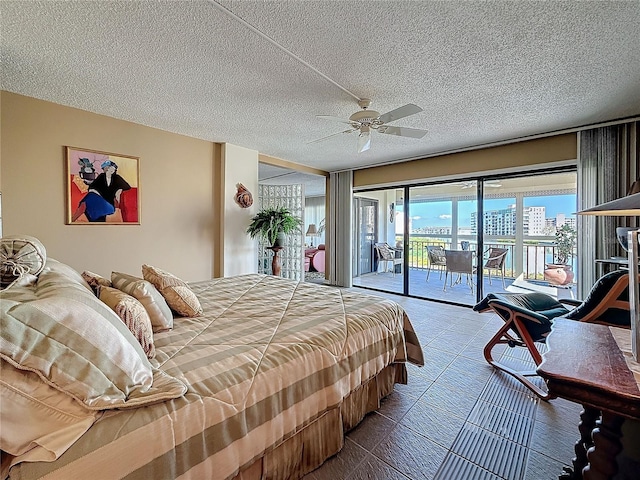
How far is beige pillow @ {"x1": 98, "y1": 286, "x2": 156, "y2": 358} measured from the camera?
130 centimetres

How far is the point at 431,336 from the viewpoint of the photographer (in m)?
3.39

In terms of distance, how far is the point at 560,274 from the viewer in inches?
153

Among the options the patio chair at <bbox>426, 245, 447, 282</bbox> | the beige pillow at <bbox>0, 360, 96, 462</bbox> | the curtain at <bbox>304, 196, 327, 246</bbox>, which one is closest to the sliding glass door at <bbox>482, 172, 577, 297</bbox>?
the patio chair at <bbox>426, 245, 447, 282</bbox>

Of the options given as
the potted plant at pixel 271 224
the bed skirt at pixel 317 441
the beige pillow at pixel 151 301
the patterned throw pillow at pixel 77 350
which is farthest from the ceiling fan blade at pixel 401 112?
the potted plant at pixel 271 224

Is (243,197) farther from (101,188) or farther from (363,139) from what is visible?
(363,139)

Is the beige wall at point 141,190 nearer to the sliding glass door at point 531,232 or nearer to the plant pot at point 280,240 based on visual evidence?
the plant pot at point 280,240

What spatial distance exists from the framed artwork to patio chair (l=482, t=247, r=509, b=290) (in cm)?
522

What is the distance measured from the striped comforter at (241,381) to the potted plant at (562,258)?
9.70 ft

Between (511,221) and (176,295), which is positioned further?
(511,221)

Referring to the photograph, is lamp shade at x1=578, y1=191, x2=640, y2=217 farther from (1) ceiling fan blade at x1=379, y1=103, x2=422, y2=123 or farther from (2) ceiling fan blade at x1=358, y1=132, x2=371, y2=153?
(2) ceiling fan blade at x1=358, y1=132, x2=371, y2=153

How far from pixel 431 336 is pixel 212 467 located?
9.57 feet

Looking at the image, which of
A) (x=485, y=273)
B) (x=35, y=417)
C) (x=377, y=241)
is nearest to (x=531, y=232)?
(x=485, y=273)

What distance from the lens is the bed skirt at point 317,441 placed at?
50.7 inches

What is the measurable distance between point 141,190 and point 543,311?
185 inches
